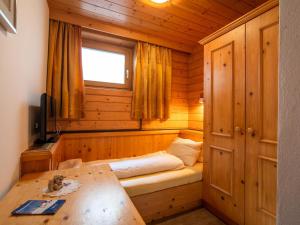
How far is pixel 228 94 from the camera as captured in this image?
172cm

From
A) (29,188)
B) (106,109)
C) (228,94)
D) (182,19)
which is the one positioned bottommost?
(29,188)

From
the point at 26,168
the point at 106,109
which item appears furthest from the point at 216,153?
the point at 26,168

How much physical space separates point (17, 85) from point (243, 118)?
6.14 feet

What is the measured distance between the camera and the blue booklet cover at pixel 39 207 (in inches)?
29.9

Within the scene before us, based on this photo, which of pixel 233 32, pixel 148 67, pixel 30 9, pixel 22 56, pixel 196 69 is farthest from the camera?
pixel 196 69

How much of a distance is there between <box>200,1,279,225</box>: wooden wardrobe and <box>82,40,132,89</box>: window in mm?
1306

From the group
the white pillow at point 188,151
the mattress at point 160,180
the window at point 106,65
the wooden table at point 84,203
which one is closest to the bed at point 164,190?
the mattress at point 160,180

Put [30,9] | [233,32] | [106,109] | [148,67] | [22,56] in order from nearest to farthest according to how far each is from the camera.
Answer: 1. [22,56]
2. [30,9]
3. [233,32]
4. [106,109]
5. [148,67]

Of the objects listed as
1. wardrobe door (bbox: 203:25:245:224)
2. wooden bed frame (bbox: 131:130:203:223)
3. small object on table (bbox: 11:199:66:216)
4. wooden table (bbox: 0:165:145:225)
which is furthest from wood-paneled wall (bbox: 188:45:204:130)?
small object on table (bbox: 11:199:66:216)

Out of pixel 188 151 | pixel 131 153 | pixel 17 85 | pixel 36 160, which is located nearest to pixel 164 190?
pixel 188 151

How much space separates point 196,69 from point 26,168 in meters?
2.77

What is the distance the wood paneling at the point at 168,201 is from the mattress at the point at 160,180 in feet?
0.16

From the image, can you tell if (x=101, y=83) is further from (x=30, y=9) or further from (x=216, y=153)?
(x=216, y=153)

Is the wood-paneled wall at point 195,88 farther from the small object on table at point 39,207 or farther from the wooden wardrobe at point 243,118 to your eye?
the small object on table at point 39,207
